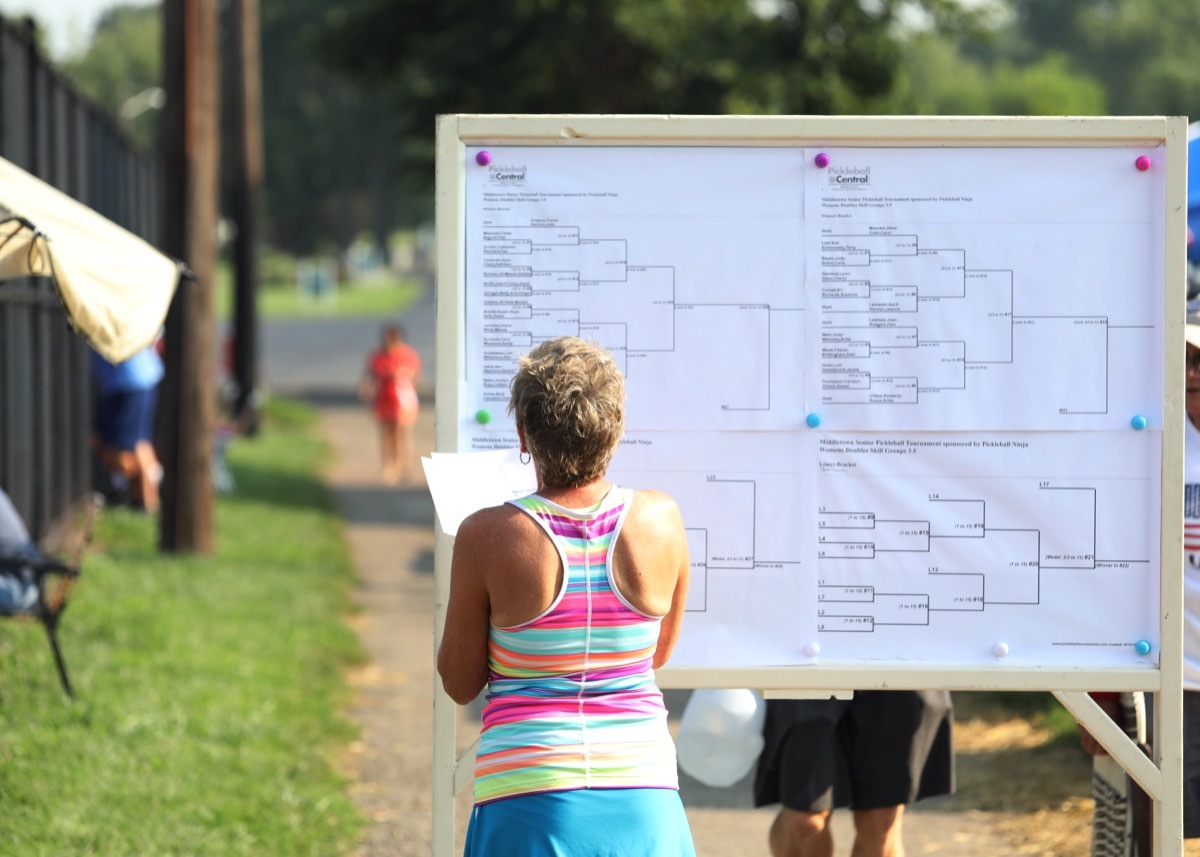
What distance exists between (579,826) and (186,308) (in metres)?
8.76

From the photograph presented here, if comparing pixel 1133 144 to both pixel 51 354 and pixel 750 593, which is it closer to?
pixel 750 593

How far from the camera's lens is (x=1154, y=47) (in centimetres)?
10800

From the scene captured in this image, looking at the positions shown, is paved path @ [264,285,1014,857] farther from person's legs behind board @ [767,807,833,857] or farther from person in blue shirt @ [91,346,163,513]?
person in blue shirt @ [91,346,163,513]

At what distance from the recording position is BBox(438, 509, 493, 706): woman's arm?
9.87 feet

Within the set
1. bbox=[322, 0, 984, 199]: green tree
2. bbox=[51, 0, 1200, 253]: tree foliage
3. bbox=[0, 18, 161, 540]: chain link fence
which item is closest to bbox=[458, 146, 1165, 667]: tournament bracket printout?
bbox=[0, 18, 161, 540]: chain link fence

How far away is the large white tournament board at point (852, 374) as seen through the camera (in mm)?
3773

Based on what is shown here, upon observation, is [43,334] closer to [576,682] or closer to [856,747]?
[856,747]

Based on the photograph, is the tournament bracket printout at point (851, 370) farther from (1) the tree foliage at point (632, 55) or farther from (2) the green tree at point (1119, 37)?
(2) the green tree at point (1119, 37)

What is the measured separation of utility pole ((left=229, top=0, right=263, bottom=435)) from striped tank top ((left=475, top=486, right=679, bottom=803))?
62.5 feet

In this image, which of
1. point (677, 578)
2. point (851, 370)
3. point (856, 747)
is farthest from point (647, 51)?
point (677, 578)

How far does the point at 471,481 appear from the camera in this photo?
11.5 feet

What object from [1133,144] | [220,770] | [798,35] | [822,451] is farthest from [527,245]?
[798,35]

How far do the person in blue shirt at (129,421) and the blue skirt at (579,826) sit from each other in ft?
33.0

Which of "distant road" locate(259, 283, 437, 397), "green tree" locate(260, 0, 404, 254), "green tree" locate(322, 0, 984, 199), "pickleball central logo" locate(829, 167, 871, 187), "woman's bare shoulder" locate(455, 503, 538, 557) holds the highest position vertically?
"green tree" locate(260, 0, 404, 254)
